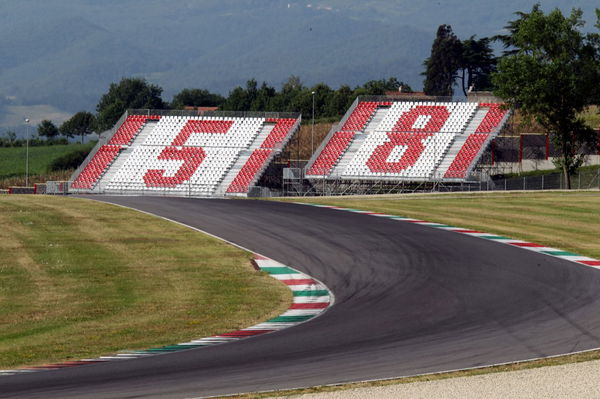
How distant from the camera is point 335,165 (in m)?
69.0

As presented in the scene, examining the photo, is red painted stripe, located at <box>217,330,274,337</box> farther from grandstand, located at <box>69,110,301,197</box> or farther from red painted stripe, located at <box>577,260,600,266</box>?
grandstand, located at <box>69,110,301,197</box>

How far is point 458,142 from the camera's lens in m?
68.8

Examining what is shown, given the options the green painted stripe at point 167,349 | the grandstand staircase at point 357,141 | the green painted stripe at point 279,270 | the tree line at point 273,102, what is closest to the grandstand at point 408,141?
the grandstand staircase at point 357,141

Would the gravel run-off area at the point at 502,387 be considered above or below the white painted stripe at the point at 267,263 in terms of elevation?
below

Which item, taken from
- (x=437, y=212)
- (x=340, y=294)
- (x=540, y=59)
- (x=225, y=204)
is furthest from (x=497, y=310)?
(x=540, y=59)

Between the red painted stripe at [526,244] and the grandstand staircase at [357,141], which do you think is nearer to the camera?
the red painted stripe at [526,244]

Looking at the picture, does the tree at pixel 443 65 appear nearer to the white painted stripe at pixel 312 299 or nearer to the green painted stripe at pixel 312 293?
the green painted stripe at pixel 312 293

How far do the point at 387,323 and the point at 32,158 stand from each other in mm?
113118

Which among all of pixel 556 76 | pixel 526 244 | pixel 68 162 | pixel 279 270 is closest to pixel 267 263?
pixel 279 270

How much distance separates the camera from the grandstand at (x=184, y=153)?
225ft

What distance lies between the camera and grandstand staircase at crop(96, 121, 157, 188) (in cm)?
7125

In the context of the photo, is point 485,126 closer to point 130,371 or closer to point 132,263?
point 132,263

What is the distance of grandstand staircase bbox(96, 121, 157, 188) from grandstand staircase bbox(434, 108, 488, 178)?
23.2m

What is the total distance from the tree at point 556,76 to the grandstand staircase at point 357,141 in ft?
40.3
